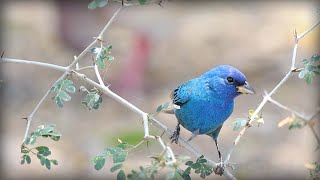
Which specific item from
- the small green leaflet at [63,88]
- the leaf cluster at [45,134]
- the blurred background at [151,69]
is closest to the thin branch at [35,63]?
the small green leaflet at [63,88]

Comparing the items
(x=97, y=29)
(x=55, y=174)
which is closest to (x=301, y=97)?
(x=97, y=29)

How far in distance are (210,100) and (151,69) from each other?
483 centimetres

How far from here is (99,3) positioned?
2.28 meters

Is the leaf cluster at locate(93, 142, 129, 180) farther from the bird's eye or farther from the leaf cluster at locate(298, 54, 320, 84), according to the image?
the bird's eye

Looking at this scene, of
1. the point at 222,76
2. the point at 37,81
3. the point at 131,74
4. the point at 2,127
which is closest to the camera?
the point at 222,76

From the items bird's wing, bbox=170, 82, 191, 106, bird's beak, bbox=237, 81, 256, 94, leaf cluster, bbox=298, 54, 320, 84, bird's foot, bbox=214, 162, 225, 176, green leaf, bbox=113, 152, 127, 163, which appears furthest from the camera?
bird's wing, bbox=170, 82, 191, 106

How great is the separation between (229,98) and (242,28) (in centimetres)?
616

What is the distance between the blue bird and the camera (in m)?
2.80

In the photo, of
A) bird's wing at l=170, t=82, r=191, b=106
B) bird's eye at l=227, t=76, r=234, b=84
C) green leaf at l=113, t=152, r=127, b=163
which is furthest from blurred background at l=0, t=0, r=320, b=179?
green leaf at l=113, t=152, r=127, b=163

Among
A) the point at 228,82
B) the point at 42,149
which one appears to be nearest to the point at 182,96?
the point at 228,82

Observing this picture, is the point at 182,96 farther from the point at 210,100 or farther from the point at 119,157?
the point at 119,157

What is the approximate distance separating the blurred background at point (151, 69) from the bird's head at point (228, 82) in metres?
1.01

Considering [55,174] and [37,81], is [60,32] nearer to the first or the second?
[37,81]

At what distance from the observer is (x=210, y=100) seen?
113 inches
